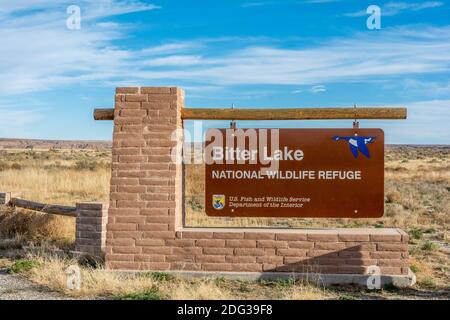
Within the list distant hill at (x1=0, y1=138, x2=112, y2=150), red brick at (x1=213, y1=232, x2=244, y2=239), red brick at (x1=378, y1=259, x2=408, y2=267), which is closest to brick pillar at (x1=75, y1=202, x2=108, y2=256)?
red brick at (x1=213, y1=232, x2=244, y2=239)

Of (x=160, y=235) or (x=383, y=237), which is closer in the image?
(x=383, y=237)

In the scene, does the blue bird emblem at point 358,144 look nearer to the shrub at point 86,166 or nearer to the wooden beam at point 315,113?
the wooden beam at point 315,113

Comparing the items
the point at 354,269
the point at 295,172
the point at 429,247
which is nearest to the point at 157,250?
the point at 295,172

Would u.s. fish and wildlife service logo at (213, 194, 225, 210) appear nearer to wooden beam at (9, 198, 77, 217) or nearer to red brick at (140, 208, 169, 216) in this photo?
red brick at (140, 208, 169, 216)

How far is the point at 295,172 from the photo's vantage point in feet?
30.9

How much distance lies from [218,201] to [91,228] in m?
2.59

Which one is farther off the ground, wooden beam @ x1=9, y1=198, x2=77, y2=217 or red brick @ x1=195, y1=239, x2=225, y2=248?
wooden beam @ x1=9, y1=198, x2=77, y2=217

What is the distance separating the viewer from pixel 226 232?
914 centimetres

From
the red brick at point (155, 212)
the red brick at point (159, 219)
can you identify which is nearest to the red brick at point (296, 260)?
the red brick at point (159, 219)

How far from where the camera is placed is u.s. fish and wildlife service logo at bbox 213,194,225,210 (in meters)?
9.52

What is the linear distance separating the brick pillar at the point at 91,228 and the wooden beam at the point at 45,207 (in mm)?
893

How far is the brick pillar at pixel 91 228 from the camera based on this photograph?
1052cm

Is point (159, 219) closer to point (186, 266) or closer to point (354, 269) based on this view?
point (186, 266)
